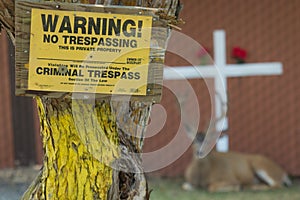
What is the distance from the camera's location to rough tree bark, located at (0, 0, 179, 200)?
9.87ft

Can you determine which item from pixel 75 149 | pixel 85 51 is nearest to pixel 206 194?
pixel 75 149

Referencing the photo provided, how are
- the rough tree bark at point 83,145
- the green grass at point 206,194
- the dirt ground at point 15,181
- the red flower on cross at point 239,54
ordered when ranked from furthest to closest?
the red flower on cross at point 239,54 → the green grass at point 206,194 → the dirt ground at point 15,181 → the rough tree bark at point 83,145

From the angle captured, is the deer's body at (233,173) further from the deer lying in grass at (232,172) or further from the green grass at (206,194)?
the green grass at (206,194)

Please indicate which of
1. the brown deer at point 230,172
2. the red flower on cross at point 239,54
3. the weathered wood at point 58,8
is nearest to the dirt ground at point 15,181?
the brown deer at point 230,172

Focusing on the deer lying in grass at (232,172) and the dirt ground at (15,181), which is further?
the deer lying in grass at (232,172)

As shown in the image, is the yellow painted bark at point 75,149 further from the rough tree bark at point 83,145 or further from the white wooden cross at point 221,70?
the white wooden cross at point 221,70

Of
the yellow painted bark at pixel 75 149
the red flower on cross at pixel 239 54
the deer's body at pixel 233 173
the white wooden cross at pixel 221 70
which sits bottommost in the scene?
the deer's body at pixel 233 173

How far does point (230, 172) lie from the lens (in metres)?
8.80

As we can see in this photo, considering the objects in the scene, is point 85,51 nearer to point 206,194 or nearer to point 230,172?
point 206,194

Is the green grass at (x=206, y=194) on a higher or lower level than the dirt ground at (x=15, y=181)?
lower

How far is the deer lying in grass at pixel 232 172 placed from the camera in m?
8.35

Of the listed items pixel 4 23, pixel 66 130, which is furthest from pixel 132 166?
pixel 4 23

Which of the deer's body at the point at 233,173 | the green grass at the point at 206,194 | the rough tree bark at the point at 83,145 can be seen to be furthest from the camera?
the deer's body at the point at 233,173

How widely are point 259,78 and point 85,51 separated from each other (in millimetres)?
5618
